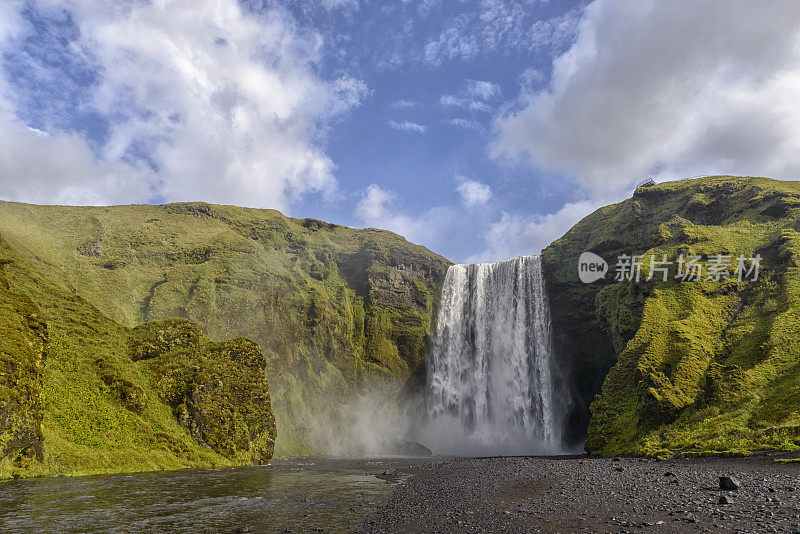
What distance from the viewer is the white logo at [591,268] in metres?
65.4

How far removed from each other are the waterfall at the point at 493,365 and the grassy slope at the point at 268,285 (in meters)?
10.5

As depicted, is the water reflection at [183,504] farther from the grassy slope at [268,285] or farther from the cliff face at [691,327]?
the grassy slope at [268,285]

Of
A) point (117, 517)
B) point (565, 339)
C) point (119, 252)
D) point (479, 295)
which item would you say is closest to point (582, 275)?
point (565, 339)

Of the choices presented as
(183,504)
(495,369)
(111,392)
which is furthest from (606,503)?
→ (495,369)

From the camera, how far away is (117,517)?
13727 millimetres

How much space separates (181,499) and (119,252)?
75.2 meters

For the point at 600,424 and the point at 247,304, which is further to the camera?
the point at 247,304

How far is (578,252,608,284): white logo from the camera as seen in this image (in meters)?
65.4

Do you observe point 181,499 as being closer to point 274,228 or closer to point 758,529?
point 758,529

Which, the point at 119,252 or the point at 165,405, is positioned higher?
the point at 119,252

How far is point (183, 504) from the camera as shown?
16.7m

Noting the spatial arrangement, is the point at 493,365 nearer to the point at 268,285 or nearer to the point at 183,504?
the point at 268,285

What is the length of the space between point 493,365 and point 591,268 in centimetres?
2248

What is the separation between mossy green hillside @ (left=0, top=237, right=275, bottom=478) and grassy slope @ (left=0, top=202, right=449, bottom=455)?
19238 millimetres
